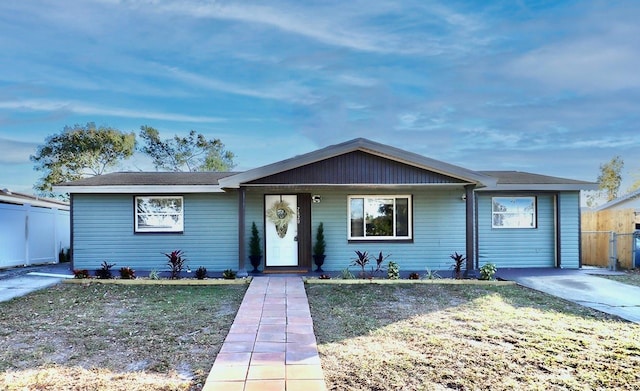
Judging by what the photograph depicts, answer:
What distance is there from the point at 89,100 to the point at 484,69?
597 inches

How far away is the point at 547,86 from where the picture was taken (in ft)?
44.0

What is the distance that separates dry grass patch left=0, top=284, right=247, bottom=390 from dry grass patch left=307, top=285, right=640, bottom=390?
5.20 ft

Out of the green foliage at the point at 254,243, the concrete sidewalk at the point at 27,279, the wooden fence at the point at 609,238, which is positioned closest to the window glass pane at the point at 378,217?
the green foliage at the point at 254,243

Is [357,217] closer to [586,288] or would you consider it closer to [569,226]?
[586,288]

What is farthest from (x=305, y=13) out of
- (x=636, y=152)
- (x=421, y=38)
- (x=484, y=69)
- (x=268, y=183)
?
(x=636, y=152)

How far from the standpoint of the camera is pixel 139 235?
37.9ft

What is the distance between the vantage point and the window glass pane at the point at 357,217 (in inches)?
463

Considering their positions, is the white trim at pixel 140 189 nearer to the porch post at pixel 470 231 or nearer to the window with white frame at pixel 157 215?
the window with white frame at pixel 157 215

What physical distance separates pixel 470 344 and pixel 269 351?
2.50m

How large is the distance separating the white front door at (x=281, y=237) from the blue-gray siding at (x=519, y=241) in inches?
218

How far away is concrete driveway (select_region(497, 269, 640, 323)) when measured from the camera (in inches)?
282

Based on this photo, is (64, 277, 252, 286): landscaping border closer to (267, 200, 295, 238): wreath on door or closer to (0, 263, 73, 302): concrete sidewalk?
(0, 263, 73, 302): concrete sidewalk

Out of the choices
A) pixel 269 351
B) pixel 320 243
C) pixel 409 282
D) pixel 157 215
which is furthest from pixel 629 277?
pixel 157 215


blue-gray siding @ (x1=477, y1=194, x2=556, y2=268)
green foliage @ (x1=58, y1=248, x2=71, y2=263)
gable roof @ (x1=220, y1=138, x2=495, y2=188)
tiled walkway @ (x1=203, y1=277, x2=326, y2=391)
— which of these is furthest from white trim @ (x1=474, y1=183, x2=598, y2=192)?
green foliage @ (x1=58, y1=248, x2=71, y2=263)
